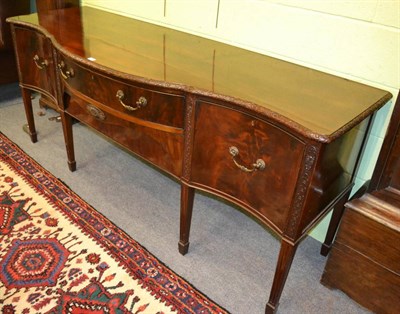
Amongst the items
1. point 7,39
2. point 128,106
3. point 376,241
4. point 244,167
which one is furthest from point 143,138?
point 7,39

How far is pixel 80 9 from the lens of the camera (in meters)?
2.04

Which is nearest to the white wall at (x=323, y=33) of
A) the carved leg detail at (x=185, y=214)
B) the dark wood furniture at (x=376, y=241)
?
the dark wood furniture at (x=376, y=241)

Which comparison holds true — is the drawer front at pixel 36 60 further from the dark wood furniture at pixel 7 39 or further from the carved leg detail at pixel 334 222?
the carved leg detail at pixel 334 222

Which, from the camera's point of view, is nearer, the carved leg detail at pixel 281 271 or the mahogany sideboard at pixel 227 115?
the mahogany sideboard at pixel 227 115

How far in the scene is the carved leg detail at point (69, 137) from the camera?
6.04ft

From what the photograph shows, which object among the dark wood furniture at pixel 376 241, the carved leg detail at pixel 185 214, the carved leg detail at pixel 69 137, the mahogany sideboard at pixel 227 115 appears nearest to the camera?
the mahogany sideboard at pixel 227 115

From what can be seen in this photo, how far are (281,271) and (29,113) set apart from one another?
65.6 inches

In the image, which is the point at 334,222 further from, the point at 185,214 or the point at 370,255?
the point at 185,214

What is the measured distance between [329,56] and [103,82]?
836mm

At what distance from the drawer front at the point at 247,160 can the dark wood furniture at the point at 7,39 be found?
1.95 m

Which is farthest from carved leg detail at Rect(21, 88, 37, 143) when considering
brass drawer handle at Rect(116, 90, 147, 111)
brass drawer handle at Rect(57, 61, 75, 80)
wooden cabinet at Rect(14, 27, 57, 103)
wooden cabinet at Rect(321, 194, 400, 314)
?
wooden cabinet at Rect(321, 194, 400, 314)

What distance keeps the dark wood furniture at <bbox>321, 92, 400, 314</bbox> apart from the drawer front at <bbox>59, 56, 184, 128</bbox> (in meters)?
0.66

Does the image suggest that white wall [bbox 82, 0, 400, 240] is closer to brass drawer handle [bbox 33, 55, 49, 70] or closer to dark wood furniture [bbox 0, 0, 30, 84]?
brass drawer handle [bbox 33, 55, 49, 70]

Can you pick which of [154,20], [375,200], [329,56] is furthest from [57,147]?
[375,200]
